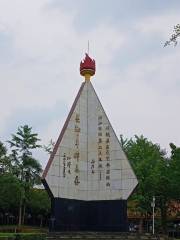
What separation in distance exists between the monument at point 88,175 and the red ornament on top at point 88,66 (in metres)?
1.27

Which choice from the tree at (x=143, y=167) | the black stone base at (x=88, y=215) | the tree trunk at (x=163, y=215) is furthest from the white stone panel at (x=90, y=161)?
the tree trunk at (x=163, y=215)

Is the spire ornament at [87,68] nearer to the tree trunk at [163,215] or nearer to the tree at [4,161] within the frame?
the tree at [4,161]

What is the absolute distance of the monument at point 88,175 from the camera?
1089 inches

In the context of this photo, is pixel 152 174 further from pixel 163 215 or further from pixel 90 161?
pixel 90 161

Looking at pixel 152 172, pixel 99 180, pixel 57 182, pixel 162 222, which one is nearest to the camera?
pixel 57 182

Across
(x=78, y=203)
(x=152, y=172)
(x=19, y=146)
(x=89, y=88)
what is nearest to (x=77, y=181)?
(x=78, y=203)

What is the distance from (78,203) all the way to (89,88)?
26.1 feet

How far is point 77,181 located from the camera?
95.1 feet

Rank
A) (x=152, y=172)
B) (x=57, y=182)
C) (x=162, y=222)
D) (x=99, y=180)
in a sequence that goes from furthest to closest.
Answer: (x=162, y=222), (x=152, y=172), (x=99, y=180), (x=57, y=182)

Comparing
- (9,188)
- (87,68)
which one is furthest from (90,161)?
(9,188)

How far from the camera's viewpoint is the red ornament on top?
3130cm

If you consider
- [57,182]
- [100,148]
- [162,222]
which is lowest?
[162,222]

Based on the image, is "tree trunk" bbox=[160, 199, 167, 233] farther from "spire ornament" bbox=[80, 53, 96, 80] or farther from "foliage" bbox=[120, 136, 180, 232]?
"spire ornament" bbox=[80, 53, 96, 80]

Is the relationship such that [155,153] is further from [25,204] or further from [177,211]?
[25,204]
